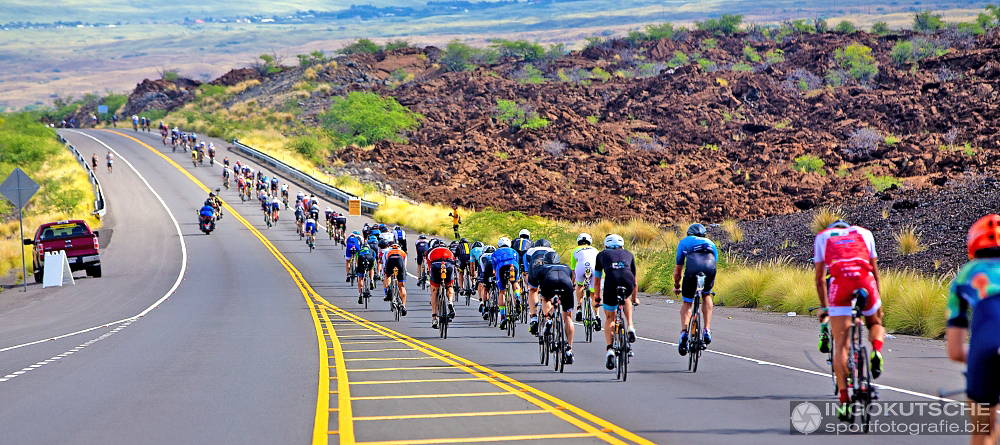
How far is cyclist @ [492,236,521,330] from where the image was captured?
20500 mm

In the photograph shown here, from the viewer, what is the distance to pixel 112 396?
43.8ft

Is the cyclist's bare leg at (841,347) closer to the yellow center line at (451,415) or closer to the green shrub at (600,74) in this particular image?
the yellow center line at (451,415)

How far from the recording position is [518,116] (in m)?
92.8

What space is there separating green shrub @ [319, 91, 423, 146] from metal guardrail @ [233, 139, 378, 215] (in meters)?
11.2

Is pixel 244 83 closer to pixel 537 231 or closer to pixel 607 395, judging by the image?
pixel 537 231

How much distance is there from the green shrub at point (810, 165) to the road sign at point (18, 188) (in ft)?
120

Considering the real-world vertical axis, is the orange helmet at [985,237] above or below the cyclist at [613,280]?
above

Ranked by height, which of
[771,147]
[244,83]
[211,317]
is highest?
[244,83]

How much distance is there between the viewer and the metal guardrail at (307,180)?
62.2 m

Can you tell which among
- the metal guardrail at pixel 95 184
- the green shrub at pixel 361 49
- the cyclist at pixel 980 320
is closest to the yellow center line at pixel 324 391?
the cyclist at pixel 980 320

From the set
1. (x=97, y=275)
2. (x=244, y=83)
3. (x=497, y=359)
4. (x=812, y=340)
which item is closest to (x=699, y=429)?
(x=497, y=359)

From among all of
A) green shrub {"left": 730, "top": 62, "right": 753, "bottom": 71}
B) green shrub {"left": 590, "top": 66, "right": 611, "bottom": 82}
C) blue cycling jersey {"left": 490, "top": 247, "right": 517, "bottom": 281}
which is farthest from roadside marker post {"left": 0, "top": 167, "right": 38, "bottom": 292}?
green shrub {"left": 590, "top": 66, "right": 611, "bottom": 82}

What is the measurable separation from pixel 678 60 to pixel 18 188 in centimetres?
9153

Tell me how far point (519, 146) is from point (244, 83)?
7928 cm
